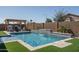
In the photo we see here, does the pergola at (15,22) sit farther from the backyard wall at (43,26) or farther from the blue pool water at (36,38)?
the blue pool water at (36,38)

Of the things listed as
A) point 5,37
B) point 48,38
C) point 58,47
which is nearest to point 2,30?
point 5,37

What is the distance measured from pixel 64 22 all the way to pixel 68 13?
0.73 ft

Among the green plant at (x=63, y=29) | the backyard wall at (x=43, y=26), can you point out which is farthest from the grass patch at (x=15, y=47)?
the green plant at (x=63, y=29)

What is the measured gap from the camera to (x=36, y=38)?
394 centimetres

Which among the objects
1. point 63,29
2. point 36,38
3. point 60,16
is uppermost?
point 60,16

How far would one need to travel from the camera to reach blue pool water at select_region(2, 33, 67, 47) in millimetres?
3922

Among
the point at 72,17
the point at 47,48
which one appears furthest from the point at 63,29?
the point at 47,48

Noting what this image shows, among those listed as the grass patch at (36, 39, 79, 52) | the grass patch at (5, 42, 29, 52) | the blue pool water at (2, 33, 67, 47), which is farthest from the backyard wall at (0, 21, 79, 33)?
the grass patch at (5, 42, 29, 52)

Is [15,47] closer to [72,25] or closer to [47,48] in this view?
[47,48]

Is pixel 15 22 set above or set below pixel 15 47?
above

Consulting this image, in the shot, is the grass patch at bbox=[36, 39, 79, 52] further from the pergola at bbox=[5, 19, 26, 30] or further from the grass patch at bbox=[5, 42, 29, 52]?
the pergola at bbox=[5, 19, 26, 30]

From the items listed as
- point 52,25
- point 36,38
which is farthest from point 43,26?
point 36,38
